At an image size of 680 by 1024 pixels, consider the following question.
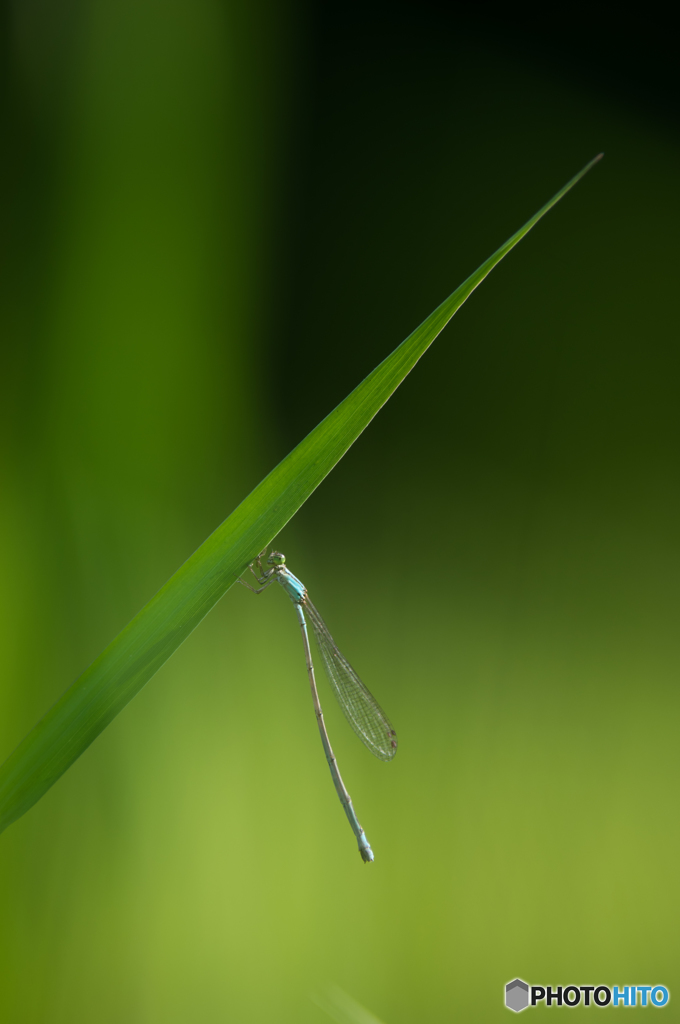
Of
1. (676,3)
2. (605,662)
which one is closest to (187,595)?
(605,662)

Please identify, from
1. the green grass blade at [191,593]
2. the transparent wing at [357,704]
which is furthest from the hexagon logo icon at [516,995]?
the green grass blade at [191,593]

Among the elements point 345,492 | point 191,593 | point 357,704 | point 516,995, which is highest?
point 345,492

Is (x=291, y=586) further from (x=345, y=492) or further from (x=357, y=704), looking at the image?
(x=345, y=492)

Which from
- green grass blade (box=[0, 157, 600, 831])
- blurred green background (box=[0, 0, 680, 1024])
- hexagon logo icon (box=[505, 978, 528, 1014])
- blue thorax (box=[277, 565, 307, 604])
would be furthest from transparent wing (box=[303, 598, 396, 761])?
hexagon logo icon (box=[505, 978, 528, 1014])

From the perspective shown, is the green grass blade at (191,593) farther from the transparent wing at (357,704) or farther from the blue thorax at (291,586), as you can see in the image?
the transparent wing at (357,704)

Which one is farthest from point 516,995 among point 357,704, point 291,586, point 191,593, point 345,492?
point 191,593

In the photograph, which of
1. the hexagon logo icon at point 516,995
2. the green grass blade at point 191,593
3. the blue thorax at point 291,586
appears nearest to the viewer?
the green grass blade at point 191,593
